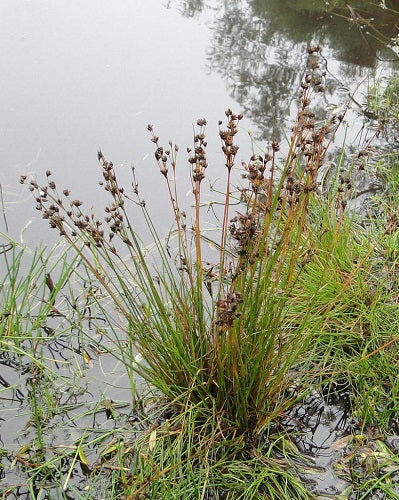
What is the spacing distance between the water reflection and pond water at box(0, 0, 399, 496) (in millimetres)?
19

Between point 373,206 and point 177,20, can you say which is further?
point 177,20

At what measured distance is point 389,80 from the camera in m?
5.70

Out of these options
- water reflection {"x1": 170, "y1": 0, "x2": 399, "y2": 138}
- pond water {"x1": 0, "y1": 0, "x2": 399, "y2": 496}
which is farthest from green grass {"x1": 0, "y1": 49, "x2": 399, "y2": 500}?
water reflection {"x1": 170, "y1": 0, "x2": 399, "y2": 138}

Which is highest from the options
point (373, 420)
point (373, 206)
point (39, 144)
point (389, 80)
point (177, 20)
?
point (177, 20)

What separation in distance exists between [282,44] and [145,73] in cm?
192

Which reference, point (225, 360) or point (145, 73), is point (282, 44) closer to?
point (145, 73)

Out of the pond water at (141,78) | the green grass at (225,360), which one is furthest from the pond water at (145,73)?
the green grass at (225,360)

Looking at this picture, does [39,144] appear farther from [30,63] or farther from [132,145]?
[30,63]

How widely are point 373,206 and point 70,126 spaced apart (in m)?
2.48

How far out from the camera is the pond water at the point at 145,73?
180 inches

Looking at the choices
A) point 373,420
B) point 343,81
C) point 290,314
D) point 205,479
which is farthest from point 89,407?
point 343,81

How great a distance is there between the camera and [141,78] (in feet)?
19.2

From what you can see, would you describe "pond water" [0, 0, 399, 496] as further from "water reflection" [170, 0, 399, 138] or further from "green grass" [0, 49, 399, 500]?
"green grass" [0, 49, 399, 500]

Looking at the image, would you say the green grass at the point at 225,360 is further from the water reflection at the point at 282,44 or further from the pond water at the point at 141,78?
the water reflection at the point at 282,44
